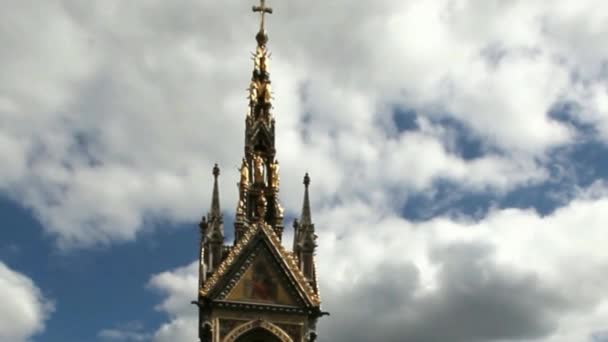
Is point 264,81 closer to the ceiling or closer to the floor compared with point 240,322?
closer to the ceiling

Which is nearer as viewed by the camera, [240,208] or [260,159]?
[240,208]

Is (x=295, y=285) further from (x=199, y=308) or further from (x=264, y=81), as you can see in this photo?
(x=264, y=81)

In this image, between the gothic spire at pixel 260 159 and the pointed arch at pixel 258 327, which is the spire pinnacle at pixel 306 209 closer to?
the gothic spire at pixel 260 159

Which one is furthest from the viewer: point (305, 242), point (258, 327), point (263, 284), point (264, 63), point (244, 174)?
point (264, 63)

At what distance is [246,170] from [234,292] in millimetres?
6714

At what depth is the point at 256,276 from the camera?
1492 inches

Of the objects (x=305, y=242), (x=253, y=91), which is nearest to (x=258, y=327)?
(x=305, y=242)

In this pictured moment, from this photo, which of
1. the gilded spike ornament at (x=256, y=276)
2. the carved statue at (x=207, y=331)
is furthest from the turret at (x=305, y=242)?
the carved statue at (x=207, y=331)

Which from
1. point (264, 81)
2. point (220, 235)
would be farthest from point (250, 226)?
point (264, 81)

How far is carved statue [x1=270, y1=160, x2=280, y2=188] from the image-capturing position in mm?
Result: 41625

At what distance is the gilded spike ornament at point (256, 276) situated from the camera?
3684cm

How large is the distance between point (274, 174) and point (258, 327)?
8140mm

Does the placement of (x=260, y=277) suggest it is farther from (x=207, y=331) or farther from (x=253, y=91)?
(x=253, y=91)

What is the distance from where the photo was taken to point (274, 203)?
40938 millimetres
